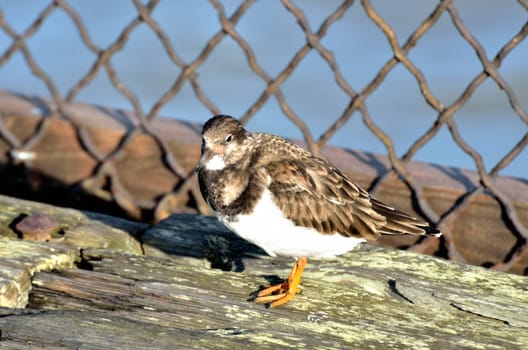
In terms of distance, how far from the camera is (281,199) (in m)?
3.58

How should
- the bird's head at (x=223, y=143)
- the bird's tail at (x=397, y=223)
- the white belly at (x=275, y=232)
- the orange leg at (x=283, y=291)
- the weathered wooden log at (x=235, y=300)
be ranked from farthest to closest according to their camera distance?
the bird's tail at (x=397, y=223), the bird's head at (x=223, y=143), the white belly at (x=275, y=232), the orange leg at (x=283, y=291), the weathered wooden log at (x=235, y=300)

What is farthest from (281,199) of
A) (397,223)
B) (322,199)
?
(397,223)

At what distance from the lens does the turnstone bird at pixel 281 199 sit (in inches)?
140

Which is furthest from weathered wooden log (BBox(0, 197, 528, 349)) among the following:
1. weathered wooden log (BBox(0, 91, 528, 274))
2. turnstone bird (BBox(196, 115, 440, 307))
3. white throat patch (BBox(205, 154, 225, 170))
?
weathered wooden log (BBox(0, 91, 528, 274))

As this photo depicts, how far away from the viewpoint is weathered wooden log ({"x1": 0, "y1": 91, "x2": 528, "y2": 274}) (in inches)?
226

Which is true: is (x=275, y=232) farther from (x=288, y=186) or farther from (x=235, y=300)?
(x=235, y=300)

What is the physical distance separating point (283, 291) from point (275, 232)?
0.27 m

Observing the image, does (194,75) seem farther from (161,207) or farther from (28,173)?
(28,173)

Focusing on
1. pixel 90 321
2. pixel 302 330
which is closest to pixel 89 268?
pixel 90 321

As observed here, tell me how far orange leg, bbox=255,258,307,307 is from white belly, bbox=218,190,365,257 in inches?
3.3

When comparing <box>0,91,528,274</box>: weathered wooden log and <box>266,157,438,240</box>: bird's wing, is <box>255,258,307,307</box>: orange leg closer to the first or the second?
<box>266,157,438,240</box>: bird's wing

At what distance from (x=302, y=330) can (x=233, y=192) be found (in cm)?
82

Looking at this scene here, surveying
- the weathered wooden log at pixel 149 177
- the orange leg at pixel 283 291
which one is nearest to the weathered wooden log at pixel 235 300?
the orange leg at pixel 283 291

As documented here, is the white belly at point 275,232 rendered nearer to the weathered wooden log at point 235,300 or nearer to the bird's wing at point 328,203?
A: the bird's wing at point 328,203
